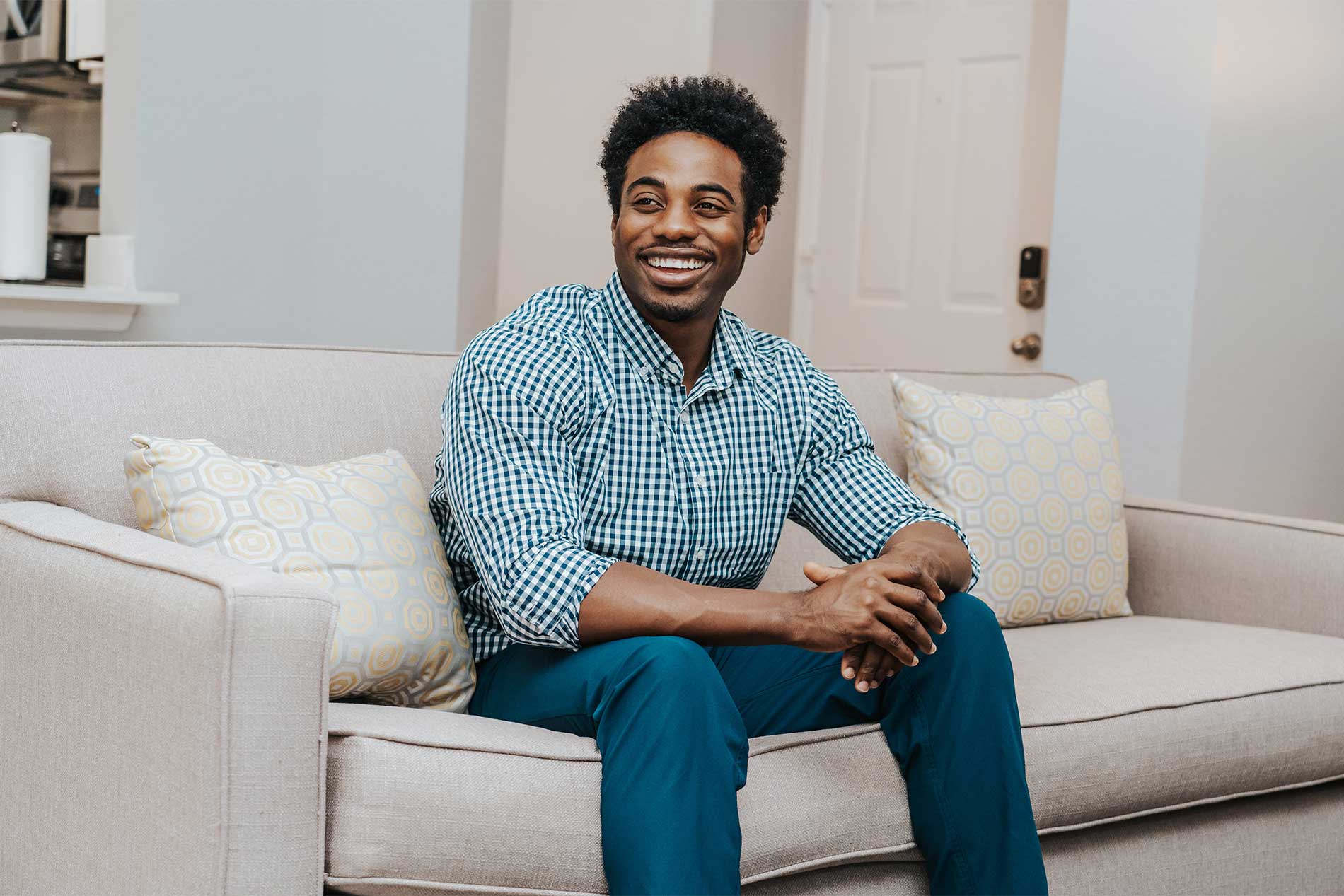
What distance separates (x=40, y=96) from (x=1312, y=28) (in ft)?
9.78

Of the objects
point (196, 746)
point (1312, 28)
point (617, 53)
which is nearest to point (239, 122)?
point (617, 53)

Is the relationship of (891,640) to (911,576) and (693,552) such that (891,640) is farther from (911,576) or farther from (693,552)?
(693,552)

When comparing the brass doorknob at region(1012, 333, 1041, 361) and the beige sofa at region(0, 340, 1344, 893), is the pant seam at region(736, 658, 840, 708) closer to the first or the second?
the beige sofa at region(0, 340, 1344, 893)

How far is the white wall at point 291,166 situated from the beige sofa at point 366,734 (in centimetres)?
106

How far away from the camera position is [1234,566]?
7.14ft

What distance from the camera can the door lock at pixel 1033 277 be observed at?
343 cm

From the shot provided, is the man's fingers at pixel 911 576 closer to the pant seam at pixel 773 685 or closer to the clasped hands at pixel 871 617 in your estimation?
the clasped hands at pixel 871 617

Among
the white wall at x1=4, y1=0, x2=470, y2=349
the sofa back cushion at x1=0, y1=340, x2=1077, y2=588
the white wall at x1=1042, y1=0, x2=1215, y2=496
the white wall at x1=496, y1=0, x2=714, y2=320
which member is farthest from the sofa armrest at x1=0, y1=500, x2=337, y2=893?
the white wall at x1=496, y1=0, x2=714, y2=320

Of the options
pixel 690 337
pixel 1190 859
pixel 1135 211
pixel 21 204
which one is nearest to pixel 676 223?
pixel 690 337

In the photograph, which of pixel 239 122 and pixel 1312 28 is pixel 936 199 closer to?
pixel 1312 28

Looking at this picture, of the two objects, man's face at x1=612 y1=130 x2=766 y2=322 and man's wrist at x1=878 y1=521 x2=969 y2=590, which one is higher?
man's face at x1=612 y1=130 x2=766 y2=322

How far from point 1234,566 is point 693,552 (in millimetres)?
1071

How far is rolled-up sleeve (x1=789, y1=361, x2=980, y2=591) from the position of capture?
1.67 metres

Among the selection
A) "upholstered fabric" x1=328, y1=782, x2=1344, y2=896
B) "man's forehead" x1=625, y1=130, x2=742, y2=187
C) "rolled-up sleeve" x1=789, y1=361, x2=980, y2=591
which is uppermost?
"man's forehead" x1=625, y1=130, x2=742, y2=187
